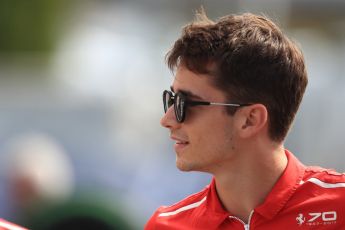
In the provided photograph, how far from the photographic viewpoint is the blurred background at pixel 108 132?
21.0 feet

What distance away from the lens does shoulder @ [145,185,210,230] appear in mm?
3482

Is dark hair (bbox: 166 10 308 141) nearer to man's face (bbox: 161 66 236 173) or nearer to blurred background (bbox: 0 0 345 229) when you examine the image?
man's face (bbox: 161 66 236 173)

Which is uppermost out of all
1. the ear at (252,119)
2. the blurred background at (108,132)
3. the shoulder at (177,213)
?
the ear at (252,119)

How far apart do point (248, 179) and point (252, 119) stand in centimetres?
27

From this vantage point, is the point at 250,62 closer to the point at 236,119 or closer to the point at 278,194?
the point at 236,119

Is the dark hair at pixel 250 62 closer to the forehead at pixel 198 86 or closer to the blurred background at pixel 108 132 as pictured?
the forehead at pixel 198 86

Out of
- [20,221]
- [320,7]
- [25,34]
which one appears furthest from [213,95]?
[320,7]

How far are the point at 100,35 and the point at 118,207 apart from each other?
13.7 feet

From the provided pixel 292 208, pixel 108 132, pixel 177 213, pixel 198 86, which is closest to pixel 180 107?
pixel 198 86

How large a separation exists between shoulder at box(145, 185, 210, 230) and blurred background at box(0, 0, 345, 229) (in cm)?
283

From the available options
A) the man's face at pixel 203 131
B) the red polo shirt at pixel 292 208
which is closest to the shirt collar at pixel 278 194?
the red polo shirt at pixel 292 208

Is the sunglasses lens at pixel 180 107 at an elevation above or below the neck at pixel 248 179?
above

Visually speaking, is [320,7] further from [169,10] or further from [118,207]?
[118,207]

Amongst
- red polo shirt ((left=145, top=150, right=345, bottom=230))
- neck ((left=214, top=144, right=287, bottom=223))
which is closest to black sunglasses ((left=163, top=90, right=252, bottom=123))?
neck ((left=214, top=144, right=287, bottom=223))
